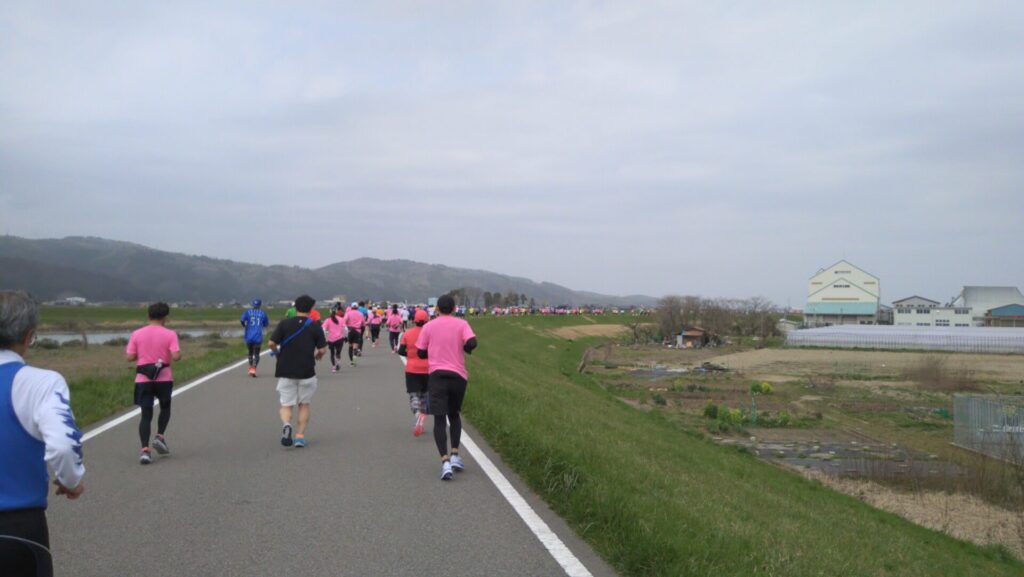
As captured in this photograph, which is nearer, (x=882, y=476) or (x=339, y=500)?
(x=339, y=500)

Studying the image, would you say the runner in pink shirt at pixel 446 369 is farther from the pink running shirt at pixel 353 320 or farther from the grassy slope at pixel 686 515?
the pink running shirt at pixel 353 320

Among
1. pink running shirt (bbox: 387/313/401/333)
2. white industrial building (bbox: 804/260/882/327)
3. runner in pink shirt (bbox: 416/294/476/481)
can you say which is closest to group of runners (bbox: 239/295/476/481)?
runner in pink shirt (bbox: 416/294/476/481)

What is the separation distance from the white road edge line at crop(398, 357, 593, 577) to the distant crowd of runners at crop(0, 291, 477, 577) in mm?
365

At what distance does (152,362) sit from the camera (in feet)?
31.4

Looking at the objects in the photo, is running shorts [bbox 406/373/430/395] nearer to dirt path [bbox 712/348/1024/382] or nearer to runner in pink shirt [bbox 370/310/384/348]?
runner in pink shirt [bbox 370/310/384/348]

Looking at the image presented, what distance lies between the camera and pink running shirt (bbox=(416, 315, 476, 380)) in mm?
8883

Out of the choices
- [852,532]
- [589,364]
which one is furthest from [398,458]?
[589,364]

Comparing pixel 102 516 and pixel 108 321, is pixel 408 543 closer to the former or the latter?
pixel 102 516

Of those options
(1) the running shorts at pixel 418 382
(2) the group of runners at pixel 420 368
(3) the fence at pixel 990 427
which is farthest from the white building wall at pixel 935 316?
(2) the group of runners at pixel 420 368

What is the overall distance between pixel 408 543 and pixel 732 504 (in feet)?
15.2

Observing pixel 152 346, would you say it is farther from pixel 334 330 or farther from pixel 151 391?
pixel 334 330

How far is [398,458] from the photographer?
32.3ft

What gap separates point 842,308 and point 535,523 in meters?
128

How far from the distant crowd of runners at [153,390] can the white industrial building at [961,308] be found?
108 m
